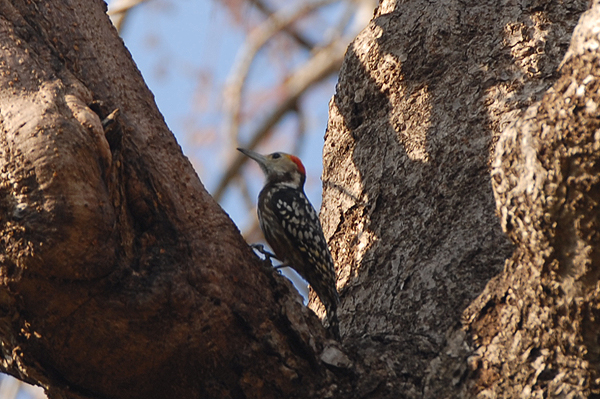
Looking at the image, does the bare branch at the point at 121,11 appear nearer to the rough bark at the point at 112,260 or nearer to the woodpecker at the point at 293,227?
the woodpecker at the point at 293,227

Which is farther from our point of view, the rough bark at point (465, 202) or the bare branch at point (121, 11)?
the bare branch at point (121, 11)

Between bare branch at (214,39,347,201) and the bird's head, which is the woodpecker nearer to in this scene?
the bird's head

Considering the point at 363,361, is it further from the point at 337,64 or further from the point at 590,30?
the point at 337,64

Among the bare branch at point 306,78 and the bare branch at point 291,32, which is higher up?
the bare branch at point 291,32

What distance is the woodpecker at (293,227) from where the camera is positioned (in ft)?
12.7

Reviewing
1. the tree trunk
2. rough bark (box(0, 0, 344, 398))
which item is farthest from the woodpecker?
rough bark (box(0, 0, 344, 398))

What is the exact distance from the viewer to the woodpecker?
12.7 feet

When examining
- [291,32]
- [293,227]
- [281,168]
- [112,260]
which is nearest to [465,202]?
[293,227]

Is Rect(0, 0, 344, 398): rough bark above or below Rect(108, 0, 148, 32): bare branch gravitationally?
below

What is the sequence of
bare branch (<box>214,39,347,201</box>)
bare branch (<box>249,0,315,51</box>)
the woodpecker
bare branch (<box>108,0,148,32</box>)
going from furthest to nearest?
bare branch (<box>249,0,315,51</box>), bare branch (<box>214,39,347,201</box>), bare branch (<box>108,0,148,32</box>), the woodpecker

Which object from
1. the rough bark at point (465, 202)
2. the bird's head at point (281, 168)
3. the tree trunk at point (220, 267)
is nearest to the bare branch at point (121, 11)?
the bird's head at point (281, 168)

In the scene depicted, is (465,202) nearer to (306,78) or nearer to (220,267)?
(220,267)

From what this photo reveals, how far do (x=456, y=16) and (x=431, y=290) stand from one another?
1721mm

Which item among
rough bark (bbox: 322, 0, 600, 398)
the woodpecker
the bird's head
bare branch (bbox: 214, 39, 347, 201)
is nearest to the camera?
rough bark (bbox: 322, 0, 600, 398)
